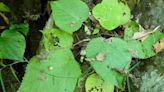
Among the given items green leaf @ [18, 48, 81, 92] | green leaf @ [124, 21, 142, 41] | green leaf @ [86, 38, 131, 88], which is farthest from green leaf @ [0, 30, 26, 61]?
green leaf @ [124, 21, 142, 41]

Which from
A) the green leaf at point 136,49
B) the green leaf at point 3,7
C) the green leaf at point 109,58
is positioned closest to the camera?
the green leaf at point 109,58

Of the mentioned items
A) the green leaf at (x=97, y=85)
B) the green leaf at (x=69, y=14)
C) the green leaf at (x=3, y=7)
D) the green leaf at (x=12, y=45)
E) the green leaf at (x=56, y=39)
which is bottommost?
the green leaf at (x=97, y=85)

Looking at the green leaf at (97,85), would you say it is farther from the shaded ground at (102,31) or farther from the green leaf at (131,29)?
the green leaf at (131,29)

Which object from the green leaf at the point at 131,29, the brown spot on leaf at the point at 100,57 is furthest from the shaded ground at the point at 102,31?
the brown spot on leaf at the point at 100,57

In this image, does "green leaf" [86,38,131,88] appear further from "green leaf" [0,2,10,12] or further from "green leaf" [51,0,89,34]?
"green leaf" [0,2,10,12]

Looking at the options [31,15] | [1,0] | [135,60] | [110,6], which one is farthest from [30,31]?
[135,60]

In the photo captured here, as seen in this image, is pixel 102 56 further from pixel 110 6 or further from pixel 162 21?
pixel 162 21

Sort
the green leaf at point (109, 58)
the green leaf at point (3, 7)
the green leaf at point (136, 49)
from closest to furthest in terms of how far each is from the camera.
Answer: the green leaf at point (109, 58) → the green leaf at point (136, 49) → the green leaf at point (3, 7)
